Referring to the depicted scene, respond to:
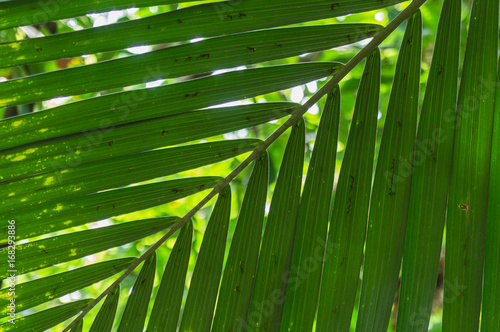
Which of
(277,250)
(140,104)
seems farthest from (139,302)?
(140,104)

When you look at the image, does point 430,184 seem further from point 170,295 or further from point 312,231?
point 170,295

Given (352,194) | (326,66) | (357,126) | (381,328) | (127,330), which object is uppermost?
(326,66)

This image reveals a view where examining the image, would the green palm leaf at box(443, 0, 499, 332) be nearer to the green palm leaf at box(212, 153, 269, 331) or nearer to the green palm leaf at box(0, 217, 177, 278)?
the green palm leaf at box(212, 153, 269, 331)

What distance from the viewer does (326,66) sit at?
0.86 meters

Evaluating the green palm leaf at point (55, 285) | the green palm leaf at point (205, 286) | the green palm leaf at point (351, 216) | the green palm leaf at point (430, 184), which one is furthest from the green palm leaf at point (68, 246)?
the green palm leaf at point (430, 184)

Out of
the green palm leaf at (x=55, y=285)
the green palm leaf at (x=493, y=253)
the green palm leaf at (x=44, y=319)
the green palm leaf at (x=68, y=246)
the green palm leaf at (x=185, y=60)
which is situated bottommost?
the green palm leaf at (x=44, y=319)

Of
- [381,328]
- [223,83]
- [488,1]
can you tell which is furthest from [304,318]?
[488,1]

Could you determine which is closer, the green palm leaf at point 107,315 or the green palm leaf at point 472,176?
the green palm leaf at point 472,176

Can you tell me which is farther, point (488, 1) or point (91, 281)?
point (91, 281)

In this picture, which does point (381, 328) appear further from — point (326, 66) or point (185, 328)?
point (326, 66)

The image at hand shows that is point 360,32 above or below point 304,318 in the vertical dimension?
above

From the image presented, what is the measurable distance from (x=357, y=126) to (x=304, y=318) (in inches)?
16.7

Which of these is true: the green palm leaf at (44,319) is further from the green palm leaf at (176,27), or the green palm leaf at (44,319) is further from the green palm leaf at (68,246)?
the green palm leaf at (176,27)

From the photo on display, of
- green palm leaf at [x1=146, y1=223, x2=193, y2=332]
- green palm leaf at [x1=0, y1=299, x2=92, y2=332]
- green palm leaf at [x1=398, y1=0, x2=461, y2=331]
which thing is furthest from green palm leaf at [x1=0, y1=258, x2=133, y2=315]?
green palm leaf at [x1=398, y1=0, x2=461, y2=331]
